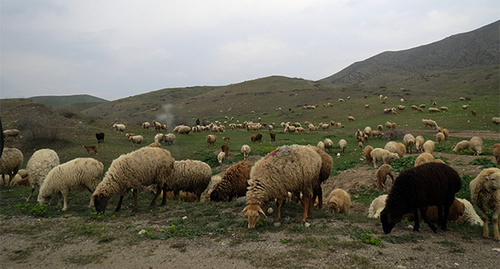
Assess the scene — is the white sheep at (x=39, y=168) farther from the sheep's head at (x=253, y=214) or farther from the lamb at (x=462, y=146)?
the lamb at (x=462, y=146)

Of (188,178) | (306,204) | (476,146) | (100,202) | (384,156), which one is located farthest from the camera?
(476,146)

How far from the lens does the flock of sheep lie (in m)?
6.27

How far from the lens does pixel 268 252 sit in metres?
5.52

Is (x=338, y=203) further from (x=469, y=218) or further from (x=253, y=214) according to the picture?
(x=253, y=214)

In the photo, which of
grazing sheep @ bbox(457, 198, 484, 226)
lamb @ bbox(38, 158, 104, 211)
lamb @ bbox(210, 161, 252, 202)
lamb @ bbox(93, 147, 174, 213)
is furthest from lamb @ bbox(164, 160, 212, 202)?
grazing sheep @ bbox(457, 198, 484, 226)

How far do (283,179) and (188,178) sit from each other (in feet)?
17.6

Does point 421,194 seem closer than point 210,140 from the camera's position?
Yes

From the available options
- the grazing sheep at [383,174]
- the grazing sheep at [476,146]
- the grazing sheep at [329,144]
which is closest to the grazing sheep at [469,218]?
the grazing sheep at [383,174]

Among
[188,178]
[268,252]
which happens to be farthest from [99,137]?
[268,252]

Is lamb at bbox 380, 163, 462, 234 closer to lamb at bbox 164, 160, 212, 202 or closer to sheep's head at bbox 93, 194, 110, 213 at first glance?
lamb at bbox 164, 160, 212, 202

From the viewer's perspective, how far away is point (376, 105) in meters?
46.3

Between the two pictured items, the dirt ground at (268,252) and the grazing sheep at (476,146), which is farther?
the grazing sheep at (476,146)

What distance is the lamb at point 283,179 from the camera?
6848 millimetres

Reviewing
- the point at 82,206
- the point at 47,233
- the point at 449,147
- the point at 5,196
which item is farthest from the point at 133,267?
the point at 449,147
